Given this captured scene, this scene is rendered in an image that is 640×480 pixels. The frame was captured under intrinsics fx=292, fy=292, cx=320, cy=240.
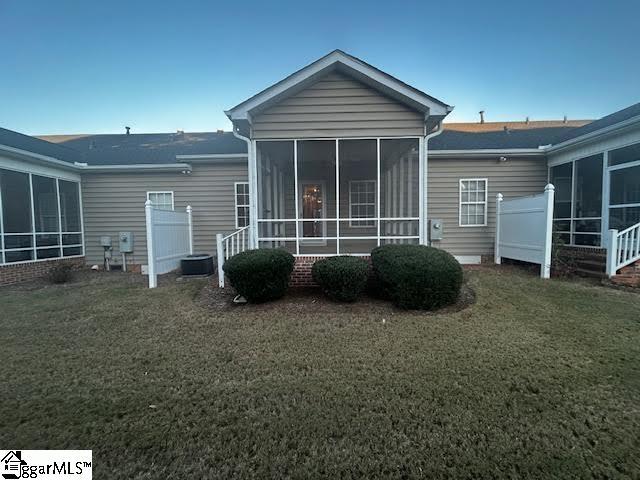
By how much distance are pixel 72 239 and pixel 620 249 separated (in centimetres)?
1493

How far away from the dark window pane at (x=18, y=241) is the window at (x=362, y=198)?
9468mm

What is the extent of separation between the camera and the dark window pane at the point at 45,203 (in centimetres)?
853

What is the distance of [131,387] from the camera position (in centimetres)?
284

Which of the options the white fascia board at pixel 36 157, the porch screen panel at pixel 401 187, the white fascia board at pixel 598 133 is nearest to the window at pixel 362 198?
the porch screen panel at pixel 401 187

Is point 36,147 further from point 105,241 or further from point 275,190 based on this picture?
point 275,190

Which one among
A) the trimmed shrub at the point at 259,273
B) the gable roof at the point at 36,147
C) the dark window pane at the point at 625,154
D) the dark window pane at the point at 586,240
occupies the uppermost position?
the gable roof at the point at 36,147

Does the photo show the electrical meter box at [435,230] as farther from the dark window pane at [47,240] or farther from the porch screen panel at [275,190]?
the dark window pane at [47,240]

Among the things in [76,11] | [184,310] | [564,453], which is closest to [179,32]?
[76,11]

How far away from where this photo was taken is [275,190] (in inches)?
344

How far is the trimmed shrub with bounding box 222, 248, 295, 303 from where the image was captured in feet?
17.1

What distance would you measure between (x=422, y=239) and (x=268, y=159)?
4.58 meters

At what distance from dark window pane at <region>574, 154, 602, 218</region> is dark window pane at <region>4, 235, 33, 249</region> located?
51.0 feet

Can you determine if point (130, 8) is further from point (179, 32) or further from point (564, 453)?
point (564, 453)

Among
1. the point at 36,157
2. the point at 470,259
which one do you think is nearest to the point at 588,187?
the point at 470,259
